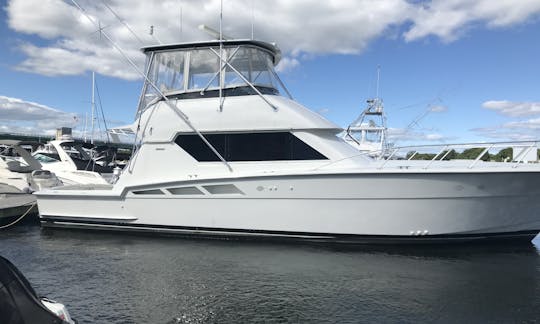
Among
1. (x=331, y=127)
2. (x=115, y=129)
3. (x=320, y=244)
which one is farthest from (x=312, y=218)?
(x=115, y=129)

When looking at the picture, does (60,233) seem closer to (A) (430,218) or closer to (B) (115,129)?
(B) (115,129)

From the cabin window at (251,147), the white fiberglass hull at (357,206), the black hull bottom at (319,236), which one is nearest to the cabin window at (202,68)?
the cabin window at (251,147)

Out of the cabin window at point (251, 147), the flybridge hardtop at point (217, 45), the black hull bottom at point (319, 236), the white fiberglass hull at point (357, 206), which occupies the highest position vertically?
the flybridge hardtop at point (217, 45)

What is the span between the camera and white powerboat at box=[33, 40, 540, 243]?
7.48 metres

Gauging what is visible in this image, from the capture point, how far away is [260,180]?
7.99 meters

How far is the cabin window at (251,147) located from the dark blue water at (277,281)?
6.10 feet

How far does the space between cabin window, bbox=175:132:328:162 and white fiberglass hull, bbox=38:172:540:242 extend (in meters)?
0.67

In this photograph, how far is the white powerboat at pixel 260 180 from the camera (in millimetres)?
7484

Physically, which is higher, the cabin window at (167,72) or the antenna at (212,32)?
the antenna at (212,32)

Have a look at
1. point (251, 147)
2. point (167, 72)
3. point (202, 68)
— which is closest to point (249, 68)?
point (202, 68)

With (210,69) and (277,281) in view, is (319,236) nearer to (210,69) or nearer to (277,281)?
(277,281)

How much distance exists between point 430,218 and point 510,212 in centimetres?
157

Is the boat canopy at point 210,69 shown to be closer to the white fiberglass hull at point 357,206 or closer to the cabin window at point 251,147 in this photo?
the cabin window at point 251,147

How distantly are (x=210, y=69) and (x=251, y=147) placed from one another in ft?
7.22
